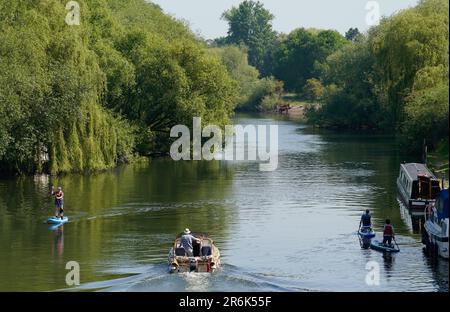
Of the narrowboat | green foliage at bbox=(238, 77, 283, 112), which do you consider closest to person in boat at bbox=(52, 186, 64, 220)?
the narrowboat

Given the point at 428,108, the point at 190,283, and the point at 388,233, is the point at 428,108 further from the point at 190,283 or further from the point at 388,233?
the point at 190,283

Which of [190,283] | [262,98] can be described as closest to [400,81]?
[190,283]

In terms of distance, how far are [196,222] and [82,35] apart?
2277 cm

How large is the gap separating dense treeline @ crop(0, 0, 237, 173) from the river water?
2235 millimetres

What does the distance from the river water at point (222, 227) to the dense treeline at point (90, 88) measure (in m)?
2.23

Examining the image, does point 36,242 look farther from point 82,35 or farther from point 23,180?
point 82,35

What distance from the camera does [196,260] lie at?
3553cm

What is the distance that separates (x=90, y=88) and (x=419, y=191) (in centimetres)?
2342

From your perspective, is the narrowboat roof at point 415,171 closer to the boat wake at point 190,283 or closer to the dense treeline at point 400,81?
the dense treeline at point 400,81

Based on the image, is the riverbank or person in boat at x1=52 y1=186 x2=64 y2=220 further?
the riverbank

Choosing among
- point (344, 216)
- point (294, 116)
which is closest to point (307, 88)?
point (294, 116)

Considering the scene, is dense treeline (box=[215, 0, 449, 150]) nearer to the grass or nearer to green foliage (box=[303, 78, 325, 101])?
the grass

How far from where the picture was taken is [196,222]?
161ft

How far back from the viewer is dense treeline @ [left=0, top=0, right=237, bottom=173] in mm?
61750
